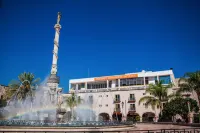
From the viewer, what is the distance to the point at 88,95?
205 ft

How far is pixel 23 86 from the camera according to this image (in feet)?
170

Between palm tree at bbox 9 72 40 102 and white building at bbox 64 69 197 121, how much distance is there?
1609 cm

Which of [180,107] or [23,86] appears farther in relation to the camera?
[23,86]

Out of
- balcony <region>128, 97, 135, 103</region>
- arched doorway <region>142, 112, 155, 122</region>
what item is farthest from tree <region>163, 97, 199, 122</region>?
balcony <region>128, 97, 135, 103</region>

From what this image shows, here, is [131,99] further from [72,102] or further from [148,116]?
[72,102]

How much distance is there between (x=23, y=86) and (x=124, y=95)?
1074 inches

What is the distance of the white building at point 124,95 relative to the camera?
55397 mm

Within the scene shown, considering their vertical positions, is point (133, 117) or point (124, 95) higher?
point (124, 95)

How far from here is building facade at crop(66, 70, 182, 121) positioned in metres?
55.2

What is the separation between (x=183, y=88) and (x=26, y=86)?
3705cm

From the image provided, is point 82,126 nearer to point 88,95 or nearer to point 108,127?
point 108,127

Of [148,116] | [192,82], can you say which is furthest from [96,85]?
[192,82]

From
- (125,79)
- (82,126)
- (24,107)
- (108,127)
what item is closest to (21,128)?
(82,126)

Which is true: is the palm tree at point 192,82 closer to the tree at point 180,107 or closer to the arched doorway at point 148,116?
the tree at point 180,107
